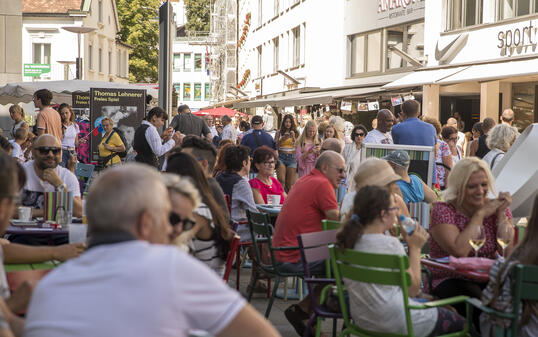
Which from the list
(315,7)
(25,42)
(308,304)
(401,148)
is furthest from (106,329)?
(25,42)

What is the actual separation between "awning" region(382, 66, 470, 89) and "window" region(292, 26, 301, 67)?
53.1 ft

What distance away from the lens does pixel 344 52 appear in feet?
114

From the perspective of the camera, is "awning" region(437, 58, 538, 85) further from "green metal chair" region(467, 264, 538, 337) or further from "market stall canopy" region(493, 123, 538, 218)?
"green metal chair" region(467, 264, 538, 337)

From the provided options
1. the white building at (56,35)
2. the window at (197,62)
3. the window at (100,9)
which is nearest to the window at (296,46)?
the white building at (56,35)

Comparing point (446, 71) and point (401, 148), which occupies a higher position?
point (446, 71)

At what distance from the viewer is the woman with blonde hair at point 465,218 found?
19.8 ft

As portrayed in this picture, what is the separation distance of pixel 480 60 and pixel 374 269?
1892 cm

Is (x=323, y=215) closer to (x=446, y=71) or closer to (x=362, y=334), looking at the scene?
(x=362, y=334)

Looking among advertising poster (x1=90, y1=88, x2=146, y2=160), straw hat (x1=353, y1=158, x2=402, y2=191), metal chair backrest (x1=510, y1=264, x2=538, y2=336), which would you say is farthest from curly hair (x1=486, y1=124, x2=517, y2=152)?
advertising poster (x1=90, y1=88, x2=146, y2=160)

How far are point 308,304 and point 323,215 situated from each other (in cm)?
84

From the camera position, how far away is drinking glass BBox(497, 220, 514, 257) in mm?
5961

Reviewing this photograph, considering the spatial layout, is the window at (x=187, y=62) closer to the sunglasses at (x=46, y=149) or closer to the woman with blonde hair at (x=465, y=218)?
the sunglasses at (x=46, y=149)

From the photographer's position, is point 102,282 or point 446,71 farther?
point 446,71

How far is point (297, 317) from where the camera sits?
6809 millimetres
